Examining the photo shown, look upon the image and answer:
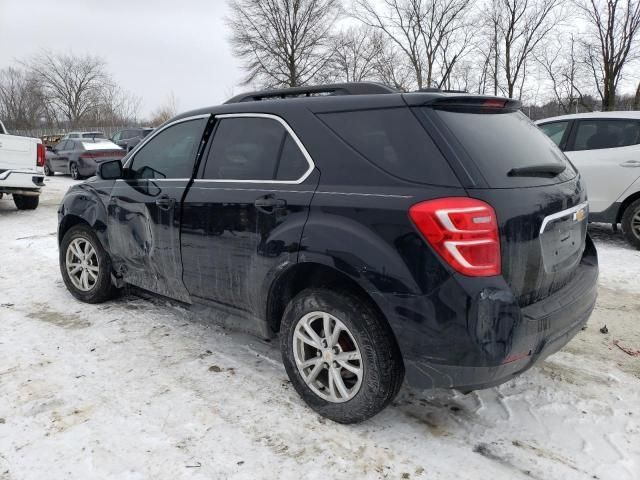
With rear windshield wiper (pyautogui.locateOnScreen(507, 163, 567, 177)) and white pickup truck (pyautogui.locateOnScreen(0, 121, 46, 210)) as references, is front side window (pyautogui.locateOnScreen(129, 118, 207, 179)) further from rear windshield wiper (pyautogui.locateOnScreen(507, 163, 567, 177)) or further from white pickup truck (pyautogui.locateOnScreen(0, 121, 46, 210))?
white pickup truck (pyautogui.locateOnScreen(0, 121, 46, 210))

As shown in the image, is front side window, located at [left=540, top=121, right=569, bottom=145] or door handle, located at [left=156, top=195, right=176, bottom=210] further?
front side window, located at [left=540, top=121, right=569, bottom=145]

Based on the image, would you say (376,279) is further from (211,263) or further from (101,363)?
(101,363)

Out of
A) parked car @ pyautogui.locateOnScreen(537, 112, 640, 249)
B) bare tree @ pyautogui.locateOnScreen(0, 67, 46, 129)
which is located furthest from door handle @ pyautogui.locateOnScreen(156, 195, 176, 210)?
bare tree @ pyautogui.locateOnScreen(0, 67, 46, 129)

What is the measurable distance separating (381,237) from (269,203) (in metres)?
0.75

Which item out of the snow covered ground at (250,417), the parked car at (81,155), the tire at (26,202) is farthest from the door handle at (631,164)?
the parked car at (81,155)

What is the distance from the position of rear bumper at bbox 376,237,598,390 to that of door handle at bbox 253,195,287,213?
88 cm

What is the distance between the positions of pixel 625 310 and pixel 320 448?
3.27 meters

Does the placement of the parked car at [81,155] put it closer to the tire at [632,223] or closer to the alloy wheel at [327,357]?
the tire at [632,223]

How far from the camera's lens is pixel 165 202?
3.46 m

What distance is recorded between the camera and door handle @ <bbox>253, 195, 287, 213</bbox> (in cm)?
271

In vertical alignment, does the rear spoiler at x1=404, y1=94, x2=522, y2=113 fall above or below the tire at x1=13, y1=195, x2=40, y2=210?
above

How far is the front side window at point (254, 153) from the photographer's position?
2.79m

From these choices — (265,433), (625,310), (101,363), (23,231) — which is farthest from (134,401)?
(23,231)

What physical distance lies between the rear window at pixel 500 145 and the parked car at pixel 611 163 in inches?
166
